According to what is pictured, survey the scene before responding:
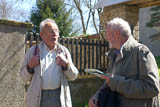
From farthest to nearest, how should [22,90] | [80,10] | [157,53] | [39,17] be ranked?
[80,10], [157,53], [39,17], [22,90]

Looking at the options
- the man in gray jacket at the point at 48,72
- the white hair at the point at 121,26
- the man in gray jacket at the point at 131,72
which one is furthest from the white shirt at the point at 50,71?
the white hair at the point at 121,26

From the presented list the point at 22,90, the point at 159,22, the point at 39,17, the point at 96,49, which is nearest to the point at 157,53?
the point at 159,22

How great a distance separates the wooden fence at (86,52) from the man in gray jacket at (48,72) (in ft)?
8.22

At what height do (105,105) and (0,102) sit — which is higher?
(105,105)

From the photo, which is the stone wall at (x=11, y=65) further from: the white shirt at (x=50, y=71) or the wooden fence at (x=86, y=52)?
the white shirt at (x=50, y=71)

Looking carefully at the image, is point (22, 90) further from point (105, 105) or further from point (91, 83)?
point (105, 105)

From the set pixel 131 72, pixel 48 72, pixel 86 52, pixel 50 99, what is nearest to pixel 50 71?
pixel 48 72

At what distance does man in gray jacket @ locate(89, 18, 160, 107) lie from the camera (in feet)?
6.05

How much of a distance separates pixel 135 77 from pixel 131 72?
0.06 m

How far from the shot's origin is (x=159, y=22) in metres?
9.79

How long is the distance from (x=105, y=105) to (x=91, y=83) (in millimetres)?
4112

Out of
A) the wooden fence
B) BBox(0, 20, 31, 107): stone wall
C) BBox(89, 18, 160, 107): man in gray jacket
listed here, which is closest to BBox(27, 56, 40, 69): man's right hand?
BBox(89, 18, 160, 107): man in gray jacket

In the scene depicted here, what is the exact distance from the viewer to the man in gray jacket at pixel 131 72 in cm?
184

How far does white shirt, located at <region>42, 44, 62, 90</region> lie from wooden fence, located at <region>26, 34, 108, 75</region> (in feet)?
8.30
